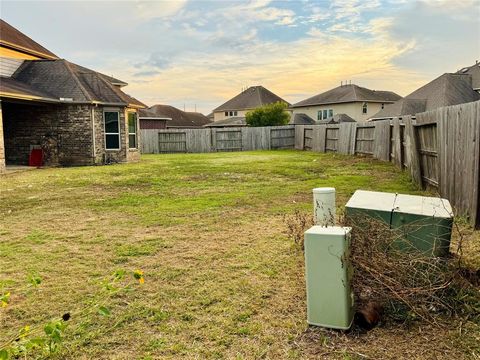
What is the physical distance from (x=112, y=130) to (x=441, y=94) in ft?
76.1

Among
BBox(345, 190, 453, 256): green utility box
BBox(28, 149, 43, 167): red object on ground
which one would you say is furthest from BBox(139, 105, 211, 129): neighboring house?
BBox(345, 190, 453, 256): green utility box

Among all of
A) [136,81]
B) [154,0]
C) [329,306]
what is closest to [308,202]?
[329,306]

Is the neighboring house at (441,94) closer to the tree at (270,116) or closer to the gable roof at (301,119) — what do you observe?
the tree at (270,116)

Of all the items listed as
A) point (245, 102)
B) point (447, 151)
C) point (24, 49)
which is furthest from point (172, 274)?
point (245, 102)

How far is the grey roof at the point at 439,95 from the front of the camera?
2764 cm

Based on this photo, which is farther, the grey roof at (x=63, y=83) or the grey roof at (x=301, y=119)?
the grey roof at (x=301, y=119)

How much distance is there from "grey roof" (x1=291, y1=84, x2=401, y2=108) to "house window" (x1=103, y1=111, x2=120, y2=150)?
1329 inches

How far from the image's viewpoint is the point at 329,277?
2.66 meters

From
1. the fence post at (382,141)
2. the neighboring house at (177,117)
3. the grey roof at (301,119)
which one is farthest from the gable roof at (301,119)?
the fence post at (382,141)

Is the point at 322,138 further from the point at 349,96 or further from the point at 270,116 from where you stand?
the point at 349,96

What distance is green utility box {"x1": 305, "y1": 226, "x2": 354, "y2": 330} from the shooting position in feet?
8.61

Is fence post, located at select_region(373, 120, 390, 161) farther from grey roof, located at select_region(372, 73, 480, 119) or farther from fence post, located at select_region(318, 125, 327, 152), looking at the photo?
grey roof, located at select_region(372, 73, 480, 119)

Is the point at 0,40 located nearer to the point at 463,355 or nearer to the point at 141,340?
the point at 141,340

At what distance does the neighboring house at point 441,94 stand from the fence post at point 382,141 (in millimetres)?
13666
